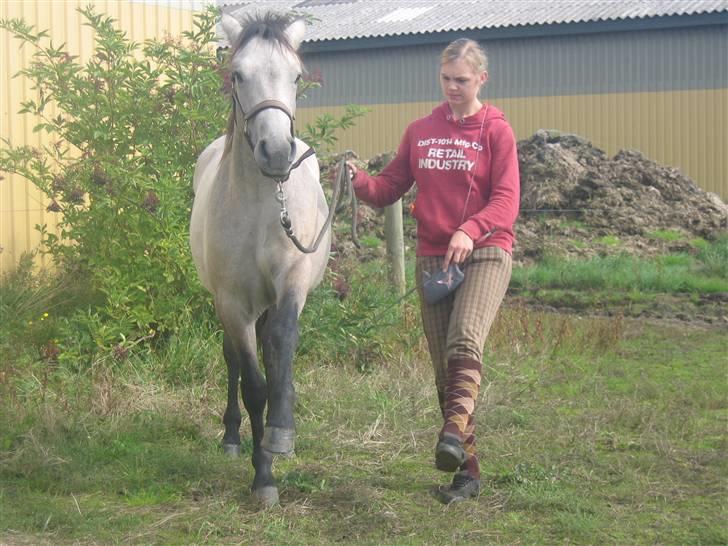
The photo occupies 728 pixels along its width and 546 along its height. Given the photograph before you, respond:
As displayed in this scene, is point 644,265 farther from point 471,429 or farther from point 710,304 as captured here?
point 471,429

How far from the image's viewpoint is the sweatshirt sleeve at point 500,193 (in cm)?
467

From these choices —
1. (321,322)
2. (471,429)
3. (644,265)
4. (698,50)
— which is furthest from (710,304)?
(698,50)

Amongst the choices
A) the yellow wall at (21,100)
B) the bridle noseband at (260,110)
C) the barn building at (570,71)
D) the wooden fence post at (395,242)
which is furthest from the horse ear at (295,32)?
the barn building at (570,71)

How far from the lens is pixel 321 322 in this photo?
23.9ft

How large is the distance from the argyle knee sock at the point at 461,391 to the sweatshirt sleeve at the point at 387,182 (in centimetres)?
99

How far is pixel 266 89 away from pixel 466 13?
2021cm

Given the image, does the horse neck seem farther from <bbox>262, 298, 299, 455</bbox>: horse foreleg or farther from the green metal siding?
the green metal siding

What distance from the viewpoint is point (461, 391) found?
15.2 ft

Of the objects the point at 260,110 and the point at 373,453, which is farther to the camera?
the point at 373,453

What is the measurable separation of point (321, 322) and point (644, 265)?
18.1 ft

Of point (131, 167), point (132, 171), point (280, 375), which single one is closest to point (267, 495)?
point (280, 375)

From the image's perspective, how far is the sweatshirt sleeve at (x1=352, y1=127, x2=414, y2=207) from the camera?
5207 millimetres

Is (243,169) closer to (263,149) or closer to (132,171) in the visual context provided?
(263,149)

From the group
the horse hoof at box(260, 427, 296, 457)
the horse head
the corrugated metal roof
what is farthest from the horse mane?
the corrugated metal roof
